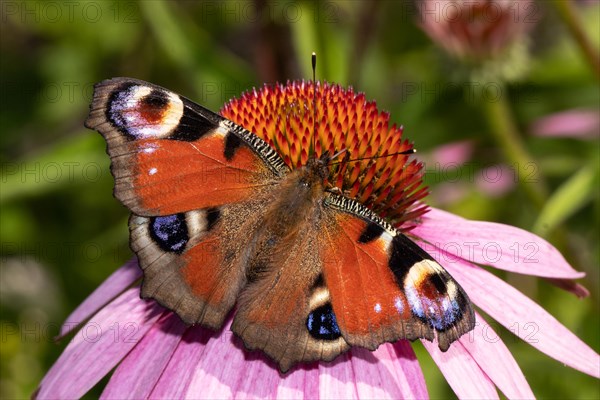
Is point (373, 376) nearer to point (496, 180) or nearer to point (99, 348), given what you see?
point (99, 348)

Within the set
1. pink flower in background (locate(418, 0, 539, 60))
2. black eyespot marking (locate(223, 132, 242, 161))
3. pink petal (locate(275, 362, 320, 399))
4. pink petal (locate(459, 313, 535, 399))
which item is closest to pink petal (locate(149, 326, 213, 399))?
pink petal (locate(275, 362, 320, 399))

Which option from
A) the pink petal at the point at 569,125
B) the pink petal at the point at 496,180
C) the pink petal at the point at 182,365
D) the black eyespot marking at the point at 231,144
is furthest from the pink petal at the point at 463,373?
the pink petal at the point at 569,125

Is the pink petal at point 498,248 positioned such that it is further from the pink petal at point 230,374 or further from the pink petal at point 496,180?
the pink petal at point 496,180

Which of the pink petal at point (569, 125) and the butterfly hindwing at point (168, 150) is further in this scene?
the pink petal at point (569, 125)

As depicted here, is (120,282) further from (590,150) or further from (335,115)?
(590,150)

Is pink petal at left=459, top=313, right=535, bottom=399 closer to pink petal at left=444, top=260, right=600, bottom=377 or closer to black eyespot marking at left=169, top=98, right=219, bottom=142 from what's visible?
pink petal at left=444, top=260, right=600, bottom=377

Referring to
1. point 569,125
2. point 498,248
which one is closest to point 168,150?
point 498,248
